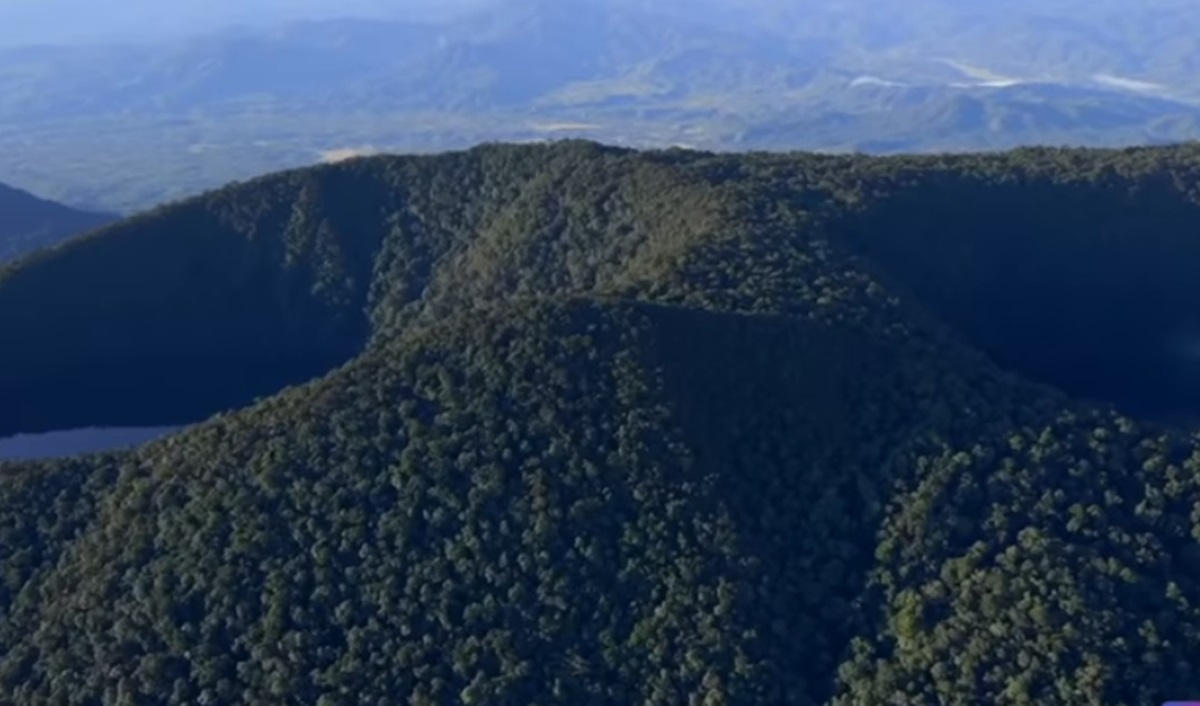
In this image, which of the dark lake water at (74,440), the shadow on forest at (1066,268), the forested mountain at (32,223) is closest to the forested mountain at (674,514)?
the shadow on forest at (1066,268)

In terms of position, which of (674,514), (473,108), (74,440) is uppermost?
(473,108)

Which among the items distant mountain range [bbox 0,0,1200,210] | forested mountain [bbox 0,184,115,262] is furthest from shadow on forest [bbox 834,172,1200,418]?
distant mountain range [bbox 0,0,1200,210]

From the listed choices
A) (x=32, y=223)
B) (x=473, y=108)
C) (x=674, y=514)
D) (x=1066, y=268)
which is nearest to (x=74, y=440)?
(x=674, y=514)

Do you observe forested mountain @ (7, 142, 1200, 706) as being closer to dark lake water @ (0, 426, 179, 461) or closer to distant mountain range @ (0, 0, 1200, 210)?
dark lake water @ (0, 426, 179, 461)

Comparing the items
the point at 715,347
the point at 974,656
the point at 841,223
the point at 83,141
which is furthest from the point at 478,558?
the point at 83,141

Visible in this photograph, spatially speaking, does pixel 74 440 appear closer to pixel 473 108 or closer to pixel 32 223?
pixel 32 223

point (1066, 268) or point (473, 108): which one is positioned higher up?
point (473, 108)

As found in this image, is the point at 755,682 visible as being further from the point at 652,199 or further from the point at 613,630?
the point at 652,199
